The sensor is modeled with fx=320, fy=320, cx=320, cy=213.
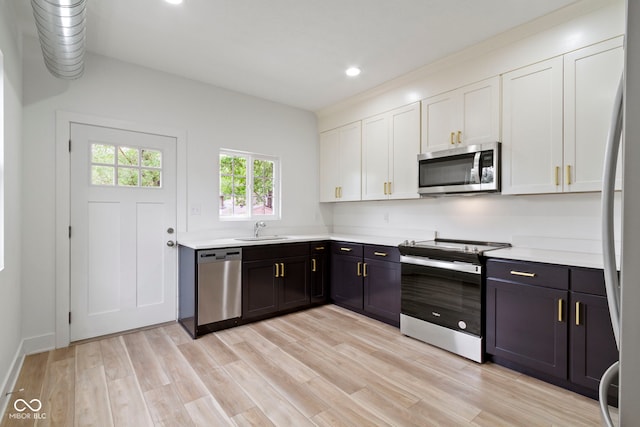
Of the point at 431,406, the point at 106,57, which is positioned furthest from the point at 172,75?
the point at 431,406

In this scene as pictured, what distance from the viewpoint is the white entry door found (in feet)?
9.55

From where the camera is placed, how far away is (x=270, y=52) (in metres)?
2.96

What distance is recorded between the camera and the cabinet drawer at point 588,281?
1975mm

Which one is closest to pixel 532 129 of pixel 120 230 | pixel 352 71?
pixel 352 71

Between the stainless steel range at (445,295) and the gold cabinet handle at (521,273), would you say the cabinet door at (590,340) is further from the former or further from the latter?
the stainless steel range at (445,295)

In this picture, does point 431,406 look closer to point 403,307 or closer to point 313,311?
point 403,307

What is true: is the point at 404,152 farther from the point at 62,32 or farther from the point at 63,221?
the point at 63,221

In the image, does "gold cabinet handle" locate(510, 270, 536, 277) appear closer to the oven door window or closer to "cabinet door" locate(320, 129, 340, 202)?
the oven door window

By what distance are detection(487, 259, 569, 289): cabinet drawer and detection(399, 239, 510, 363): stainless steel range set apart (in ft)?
0.34

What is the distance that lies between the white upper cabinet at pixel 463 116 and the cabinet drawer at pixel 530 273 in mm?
1112

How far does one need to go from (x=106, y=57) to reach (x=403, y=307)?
3707 mm

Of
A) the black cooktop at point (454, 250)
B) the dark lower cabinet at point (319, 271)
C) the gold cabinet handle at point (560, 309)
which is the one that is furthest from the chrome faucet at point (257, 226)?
the gold cabinet handle at point (560, 309)

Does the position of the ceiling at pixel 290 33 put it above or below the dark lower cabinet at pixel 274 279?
above

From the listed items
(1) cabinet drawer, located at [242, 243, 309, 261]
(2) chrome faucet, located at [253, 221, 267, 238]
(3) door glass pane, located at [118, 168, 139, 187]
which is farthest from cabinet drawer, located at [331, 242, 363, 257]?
(3) door glass pane, located at [118, 168, 139, 187]
